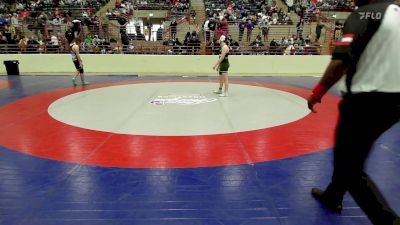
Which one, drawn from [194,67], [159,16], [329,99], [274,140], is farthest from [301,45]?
[274,140]

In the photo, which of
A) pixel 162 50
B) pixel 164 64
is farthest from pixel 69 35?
pixel 164 64

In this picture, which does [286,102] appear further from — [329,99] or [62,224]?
[62,224]

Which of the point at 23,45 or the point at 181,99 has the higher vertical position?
the point at 23,45

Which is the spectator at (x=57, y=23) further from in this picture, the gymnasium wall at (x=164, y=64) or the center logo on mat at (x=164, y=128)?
the center logo on mat at (x=164, y=128)

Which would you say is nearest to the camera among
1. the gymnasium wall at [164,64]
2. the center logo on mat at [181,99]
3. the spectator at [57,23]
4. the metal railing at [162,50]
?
the center logo on mat at [181,99]

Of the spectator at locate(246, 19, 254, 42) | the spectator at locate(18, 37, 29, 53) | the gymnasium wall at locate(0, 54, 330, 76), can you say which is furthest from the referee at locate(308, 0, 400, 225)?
the spectator at locate(18, 37, 29, 53)

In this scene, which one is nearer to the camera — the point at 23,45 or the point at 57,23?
the point at 23,45

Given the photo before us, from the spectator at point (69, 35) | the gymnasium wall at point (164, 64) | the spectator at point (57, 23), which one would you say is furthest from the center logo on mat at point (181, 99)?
the spectator at point (57, 23)

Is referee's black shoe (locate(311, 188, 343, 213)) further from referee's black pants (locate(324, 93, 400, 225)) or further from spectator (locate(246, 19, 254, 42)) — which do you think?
spectator (locate(246, 19, 254, 42))

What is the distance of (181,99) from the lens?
8133 mm

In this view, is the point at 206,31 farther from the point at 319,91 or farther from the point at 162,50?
the point at 319,91

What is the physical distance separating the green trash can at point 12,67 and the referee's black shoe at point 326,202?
43.5 feet

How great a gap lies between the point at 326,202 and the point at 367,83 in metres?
1.37

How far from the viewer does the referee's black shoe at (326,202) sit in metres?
2.94
